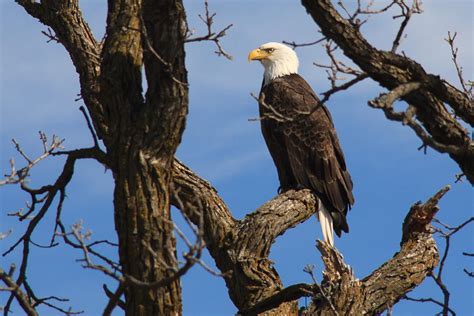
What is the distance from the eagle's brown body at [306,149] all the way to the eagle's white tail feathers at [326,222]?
0.16 metres

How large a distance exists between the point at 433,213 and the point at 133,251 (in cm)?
284

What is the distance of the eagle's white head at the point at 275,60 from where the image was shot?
9.30 m

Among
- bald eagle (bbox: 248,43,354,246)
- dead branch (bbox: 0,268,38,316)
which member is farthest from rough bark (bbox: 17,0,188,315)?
bald eagle (bbox: 248,43,354,246)

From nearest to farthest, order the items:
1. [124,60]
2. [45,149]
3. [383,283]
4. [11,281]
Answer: [11,281]
[124,60]
[45,149]
[383,283]

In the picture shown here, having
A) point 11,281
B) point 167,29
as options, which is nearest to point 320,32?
point 167,29

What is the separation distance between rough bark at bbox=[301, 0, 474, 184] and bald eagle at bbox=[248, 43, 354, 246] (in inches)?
135

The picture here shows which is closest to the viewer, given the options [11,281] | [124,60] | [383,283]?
[11,281]

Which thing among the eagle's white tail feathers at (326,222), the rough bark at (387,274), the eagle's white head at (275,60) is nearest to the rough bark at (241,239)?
the rough bark at (387,274)

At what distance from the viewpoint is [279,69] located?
9.30m

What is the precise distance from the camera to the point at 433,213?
6.48m

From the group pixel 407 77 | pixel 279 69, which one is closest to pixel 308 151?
pixel 279 69

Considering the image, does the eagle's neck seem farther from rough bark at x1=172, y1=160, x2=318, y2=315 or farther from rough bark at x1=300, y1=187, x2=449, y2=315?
rough bark at x1=300, y1=187, x2=449, y2=315

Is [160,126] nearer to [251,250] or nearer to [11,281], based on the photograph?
[11,281]

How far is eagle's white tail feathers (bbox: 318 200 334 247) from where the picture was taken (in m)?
7.91
